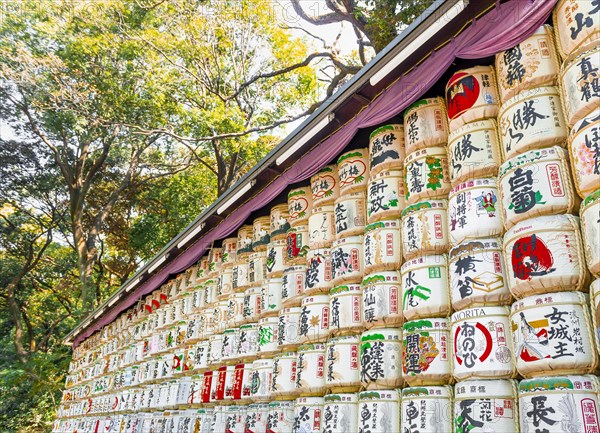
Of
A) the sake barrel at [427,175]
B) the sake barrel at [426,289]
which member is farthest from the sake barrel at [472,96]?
the sake barrel at [426,289]

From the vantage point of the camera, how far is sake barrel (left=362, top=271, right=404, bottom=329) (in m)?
4.03

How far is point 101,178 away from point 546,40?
1915 centimetres

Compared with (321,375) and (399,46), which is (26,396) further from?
(399,46)

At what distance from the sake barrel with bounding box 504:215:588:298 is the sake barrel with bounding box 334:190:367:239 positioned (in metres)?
1.80

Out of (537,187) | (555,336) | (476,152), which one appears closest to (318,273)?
(476,152)

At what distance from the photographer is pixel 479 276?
11.0 ft

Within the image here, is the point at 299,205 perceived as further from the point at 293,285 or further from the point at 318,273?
the point at 318,273

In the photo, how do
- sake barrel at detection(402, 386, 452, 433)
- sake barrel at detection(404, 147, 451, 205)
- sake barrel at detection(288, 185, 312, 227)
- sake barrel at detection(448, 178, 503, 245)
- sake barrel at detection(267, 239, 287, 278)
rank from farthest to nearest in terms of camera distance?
sake barrel at detection(267, 239, 287, 278) → sake barrel at detection(288, 185, 312, 227) → sake barrel at detection(404, 147, 451, 205) → sake barrel at detection(448, 178, 503, 245) → sake barrel at detection(402, 386, 452, 433)

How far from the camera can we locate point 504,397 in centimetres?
302

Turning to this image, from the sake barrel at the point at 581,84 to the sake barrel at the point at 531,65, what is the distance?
0.19 m

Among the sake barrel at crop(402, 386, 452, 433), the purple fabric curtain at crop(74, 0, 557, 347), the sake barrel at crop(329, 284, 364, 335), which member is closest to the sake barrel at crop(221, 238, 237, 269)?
the purple fabric curtain at crop(74, 0, 557, 347)

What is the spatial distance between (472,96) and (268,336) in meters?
3.34

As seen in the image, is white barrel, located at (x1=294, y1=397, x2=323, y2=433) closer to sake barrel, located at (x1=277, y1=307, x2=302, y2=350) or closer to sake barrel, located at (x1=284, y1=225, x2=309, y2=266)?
sake barrel, located at (x1=277, y1=307, x2=302, y2=350)

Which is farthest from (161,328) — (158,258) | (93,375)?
(93,375)
